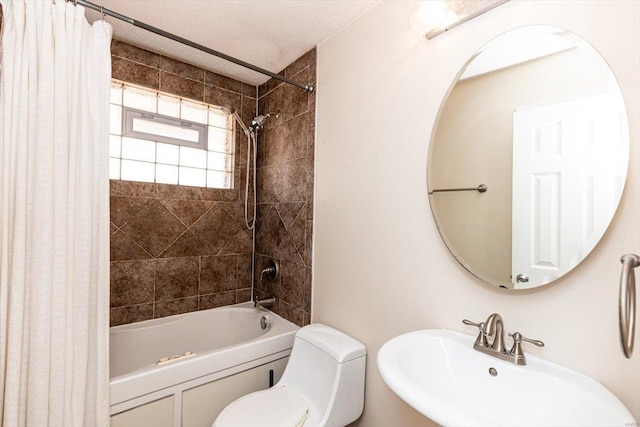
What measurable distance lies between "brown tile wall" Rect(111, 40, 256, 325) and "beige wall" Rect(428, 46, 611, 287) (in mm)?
1744

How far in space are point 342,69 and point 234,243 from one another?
5.16 feet

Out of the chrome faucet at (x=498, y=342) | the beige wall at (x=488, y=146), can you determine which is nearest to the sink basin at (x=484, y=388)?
the chrome faucet at (x=498, y=342)

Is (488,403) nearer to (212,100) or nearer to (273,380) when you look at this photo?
(273,380)

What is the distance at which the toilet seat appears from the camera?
4.19 feet

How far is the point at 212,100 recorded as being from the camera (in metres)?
2.35

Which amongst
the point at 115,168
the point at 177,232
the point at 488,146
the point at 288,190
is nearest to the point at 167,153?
the point at 115,168

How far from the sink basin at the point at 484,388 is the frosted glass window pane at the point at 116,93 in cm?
226

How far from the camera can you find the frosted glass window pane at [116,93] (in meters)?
2.01

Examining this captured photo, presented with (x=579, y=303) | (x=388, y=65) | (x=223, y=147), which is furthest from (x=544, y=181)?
(x=223, y=147)

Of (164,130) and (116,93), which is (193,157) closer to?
(164,130)

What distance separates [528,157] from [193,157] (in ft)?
7.16

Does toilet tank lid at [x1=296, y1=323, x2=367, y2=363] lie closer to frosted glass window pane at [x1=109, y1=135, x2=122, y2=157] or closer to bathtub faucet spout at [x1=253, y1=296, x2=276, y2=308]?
bathtub faucet spout at [x1=253, y1=296, x2=276, y2=308]

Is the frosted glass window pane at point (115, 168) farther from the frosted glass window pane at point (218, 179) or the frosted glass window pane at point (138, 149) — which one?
the frosted glass window pane at point (218, 179)

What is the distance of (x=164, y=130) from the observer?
2.21 meters
